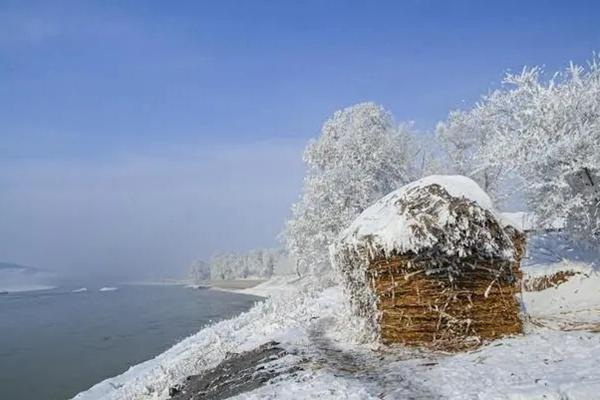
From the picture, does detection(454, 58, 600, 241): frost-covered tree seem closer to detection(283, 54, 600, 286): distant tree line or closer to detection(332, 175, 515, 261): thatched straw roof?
detection(283, 54, 600, 286): distant tree line

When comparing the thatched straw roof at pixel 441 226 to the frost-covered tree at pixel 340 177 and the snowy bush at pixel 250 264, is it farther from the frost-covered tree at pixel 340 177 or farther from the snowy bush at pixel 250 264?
the snowy bush at pixel 250 264

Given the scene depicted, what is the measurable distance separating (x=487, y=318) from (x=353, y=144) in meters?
22.2

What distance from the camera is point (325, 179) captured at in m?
31.3

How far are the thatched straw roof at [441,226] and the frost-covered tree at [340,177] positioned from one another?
722 inches

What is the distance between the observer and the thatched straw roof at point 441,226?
10.3 m

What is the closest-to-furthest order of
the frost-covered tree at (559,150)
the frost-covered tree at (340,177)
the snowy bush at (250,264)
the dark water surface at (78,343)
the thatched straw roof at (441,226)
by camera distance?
the thatched straw roof at (441,226)
the frost-covered tree at (559,150)
the dark water surface at (78,343)
the frost-covered tree at (340,177)
the snowy bush at (250,264)

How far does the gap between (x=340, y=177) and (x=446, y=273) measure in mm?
20811

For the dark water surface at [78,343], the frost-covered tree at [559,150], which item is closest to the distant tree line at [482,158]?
the frost-covered tree at [559,150]

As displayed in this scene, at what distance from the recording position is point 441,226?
1035 cm

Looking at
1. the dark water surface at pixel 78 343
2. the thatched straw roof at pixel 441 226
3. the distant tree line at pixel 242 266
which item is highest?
the thatched straw roof at pixel 441 226

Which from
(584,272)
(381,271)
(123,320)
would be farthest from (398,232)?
(123,320)

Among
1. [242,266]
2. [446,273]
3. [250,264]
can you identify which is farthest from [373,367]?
[242,266]

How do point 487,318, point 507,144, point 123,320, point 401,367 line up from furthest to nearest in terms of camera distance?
point 123,320 → point 507,144 → point 487,318 → point 401,367

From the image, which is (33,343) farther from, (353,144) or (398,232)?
(398,232)
